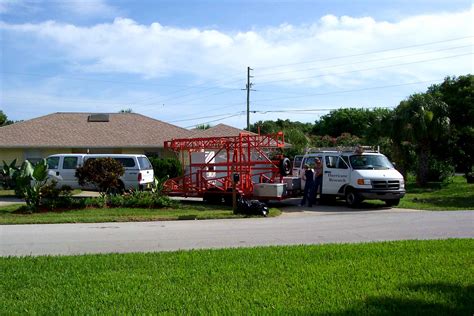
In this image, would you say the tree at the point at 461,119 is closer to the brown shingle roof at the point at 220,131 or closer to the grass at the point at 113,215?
the brown shingle roof at the point at 220,131

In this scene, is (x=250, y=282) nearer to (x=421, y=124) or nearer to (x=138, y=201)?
(x=138, y=201)

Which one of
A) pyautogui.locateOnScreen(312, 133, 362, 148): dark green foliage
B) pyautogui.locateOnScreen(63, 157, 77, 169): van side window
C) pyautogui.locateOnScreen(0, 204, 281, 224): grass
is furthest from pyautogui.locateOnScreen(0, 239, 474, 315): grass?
pyautogui.locateOnScreen(312, 133, 362, 148): dark green foliage

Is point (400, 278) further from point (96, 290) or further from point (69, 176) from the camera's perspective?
point (69, 176)

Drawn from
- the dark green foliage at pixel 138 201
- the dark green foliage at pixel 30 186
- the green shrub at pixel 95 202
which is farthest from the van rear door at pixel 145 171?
the dark green foliage at pixel 30 186

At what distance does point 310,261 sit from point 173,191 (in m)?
13.2

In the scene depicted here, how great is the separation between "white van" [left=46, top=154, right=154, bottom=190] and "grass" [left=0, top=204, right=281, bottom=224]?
543 cm

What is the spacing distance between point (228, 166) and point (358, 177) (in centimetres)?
466

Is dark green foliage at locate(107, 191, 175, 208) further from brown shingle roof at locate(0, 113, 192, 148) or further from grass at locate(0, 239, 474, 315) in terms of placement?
brown shingle roof at locate(0, 113, 192, 148)

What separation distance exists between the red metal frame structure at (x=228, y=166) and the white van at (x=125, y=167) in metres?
2.69

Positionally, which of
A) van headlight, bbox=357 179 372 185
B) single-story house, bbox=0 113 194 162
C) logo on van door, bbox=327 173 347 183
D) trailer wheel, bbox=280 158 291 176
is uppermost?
single-story house, bbox=0 113 194 162

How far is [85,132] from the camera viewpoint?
115 ft

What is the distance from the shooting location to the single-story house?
1302 inches

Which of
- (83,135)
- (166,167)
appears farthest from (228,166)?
(83,135)

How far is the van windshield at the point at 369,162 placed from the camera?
19.9 m
